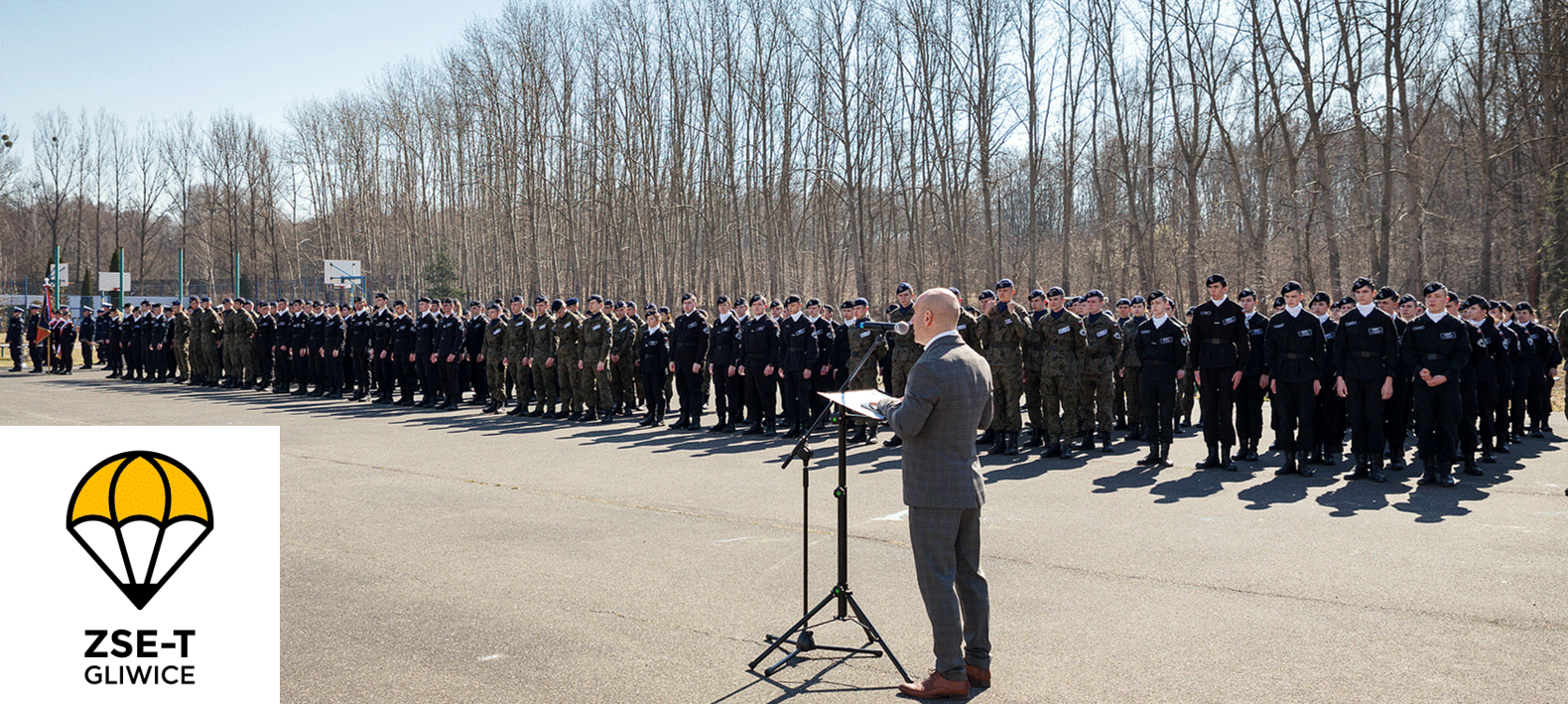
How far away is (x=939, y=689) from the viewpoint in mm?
4367

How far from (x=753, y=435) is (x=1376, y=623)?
9.91 m

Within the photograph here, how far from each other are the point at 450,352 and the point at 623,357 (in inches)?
156

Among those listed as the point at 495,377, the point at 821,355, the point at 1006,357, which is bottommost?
the point at 495,377

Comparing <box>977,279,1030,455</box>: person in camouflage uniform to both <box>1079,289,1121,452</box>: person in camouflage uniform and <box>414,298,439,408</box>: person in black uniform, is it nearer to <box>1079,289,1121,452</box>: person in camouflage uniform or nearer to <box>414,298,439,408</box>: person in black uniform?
<box>1079,289,1121,452</box>: person in camouflage uniform

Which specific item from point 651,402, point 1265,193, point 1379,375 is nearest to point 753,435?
point 651,402

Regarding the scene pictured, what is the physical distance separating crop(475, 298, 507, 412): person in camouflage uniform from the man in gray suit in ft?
49.7

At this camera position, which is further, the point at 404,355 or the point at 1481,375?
the point at 404,355

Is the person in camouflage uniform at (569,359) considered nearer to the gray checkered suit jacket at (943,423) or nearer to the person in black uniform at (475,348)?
the person in black uniform at (475,348)

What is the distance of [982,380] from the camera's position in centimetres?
446

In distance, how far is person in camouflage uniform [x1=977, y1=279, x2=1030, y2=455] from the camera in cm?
1271

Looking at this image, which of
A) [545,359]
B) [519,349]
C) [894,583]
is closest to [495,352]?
[519,349]

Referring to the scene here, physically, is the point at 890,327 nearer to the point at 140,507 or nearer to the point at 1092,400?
the point at 140,507

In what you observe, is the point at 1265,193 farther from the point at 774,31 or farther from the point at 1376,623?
the point at 1376,623

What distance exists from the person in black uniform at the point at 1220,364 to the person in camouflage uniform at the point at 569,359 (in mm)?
10116
